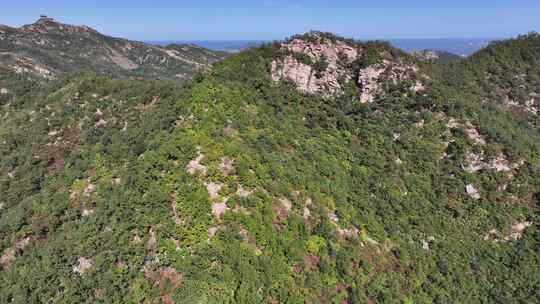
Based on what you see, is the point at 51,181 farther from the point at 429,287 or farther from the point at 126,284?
the point at 429,287

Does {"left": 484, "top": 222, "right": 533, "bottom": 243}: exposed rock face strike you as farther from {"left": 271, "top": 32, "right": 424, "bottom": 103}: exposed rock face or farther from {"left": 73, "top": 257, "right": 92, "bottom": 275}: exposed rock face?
{"left": 73, "top": 257, "right": 92, "bottom": 275}: exposed rock face

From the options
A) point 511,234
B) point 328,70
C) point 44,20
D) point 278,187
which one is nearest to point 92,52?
point 44,20

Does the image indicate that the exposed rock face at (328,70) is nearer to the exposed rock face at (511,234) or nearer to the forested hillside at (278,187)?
the forested hillside at (278,187)

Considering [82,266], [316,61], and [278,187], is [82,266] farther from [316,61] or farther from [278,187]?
[316,61]

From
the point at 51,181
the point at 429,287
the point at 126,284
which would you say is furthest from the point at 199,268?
the point at 51,181

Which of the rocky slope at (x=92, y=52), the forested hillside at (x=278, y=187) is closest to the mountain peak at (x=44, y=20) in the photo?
the rocky slope at (x=92, y=52)

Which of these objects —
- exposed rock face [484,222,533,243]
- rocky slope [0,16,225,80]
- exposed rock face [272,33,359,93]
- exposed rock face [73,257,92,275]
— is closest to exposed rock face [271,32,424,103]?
exposed rock face [272,33,359,93]
